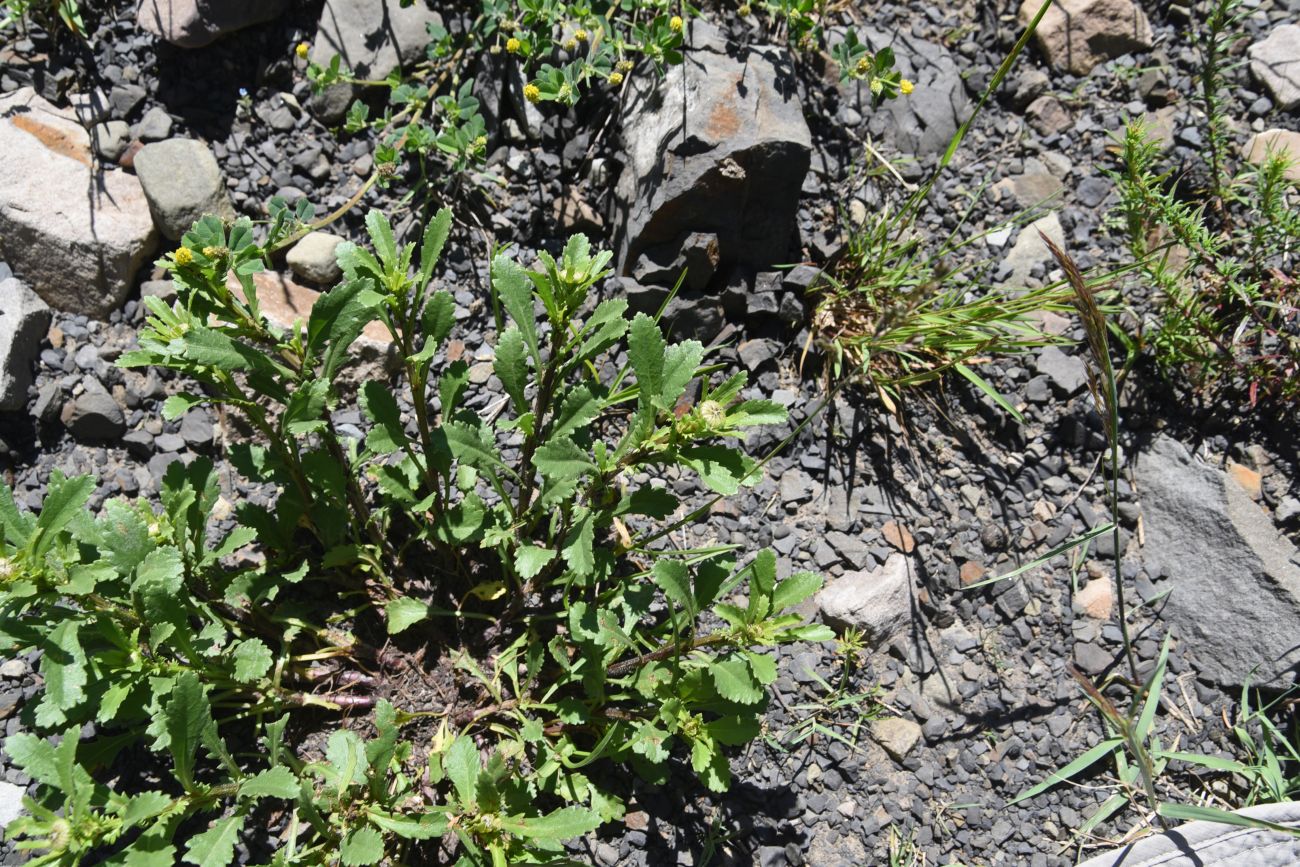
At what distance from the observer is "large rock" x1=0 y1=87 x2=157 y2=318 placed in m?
3.09

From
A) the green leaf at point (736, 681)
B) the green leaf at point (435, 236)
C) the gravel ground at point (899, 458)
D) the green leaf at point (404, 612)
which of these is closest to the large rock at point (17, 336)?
the gravel ground at point (899, 458)

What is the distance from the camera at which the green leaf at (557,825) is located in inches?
86.4

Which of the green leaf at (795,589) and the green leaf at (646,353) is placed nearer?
the green leaf at (646,353)

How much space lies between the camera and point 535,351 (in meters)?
2.44

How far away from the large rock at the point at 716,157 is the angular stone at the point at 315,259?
0.96 m

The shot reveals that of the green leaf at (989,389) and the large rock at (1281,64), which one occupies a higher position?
the large rock at (1281,64)

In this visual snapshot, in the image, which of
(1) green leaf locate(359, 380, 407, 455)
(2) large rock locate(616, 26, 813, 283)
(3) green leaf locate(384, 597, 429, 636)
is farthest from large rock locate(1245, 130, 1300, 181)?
(3) green leaf locate(384, 597, 429, 636)

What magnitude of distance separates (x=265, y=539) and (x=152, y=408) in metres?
0.73

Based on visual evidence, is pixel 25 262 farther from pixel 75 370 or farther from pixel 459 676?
pixel 459 676

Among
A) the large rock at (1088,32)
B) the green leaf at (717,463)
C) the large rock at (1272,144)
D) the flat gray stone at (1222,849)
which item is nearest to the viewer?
the green leaf at (717,463)

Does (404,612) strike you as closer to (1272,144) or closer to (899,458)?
(899,458)

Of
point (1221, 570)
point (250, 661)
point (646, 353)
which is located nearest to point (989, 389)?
point (1221, 570)

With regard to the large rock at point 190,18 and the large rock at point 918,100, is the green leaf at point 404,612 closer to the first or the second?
the large rock at point 190,18

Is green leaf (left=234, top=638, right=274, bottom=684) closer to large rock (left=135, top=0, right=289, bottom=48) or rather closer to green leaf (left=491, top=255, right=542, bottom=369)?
green leaf (left=491, top=255, right=542, bottom=369)
